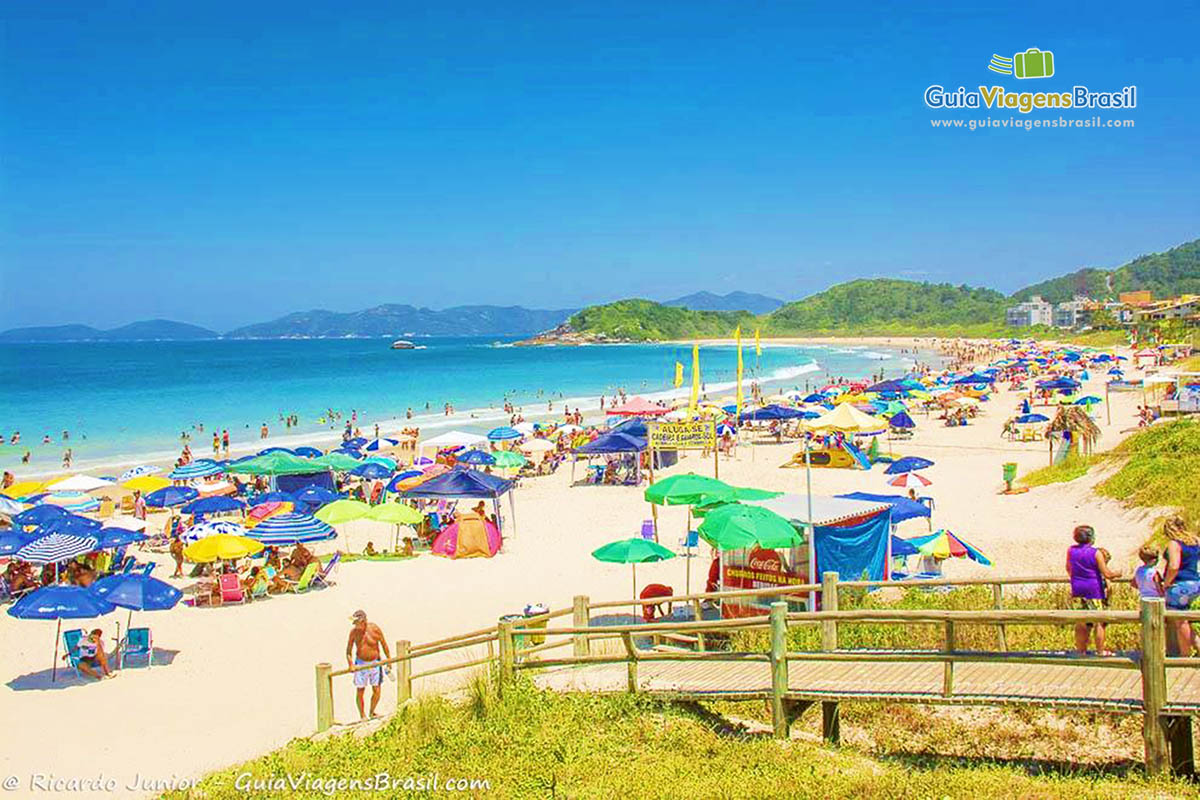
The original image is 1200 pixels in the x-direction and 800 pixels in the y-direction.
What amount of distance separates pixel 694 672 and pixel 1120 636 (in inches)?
148

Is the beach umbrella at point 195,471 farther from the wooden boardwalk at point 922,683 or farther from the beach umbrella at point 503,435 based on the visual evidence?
the wooden boardwalk at point 922,683

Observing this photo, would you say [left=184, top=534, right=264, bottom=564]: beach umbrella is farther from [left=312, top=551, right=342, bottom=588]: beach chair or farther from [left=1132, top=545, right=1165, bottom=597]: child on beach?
[left=1132, top=545, right=1165, bottom=597]: child on beach

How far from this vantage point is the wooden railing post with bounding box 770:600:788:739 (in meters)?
6.51

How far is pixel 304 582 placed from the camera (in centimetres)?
1530

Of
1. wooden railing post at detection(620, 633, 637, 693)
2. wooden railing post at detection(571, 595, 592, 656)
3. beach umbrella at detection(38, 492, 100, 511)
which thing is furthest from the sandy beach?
beach umbrella at detection(38, 492, 100, 511)

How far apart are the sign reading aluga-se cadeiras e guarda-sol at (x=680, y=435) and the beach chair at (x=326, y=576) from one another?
1039 centimetres

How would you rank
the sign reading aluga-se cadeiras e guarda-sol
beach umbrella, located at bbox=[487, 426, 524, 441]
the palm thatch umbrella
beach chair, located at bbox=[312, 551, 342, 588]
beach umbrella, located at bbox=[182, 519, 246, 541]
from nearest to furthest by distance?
beach umbrella, located at bbox=[182, 519, 246, 541] < beach chair, located at bbox=[312, 551, 342, 588] < the palm thatch umbrella < the sign reading aluga-se cadeiras e guarda-sol < beach umbrella, located at bbox=[487, 426, 524, 441]

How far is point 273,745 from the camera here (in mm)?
9023

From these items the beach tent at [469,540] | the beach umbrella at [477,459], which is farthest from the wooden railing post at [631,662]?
the beach umbrella at [477,459]

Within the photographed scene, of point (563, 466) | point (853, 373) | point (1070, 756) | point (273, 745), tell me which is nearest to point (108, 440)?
point (563, 466)

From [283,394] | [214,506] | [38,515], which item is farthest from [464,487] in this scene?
[283,394]

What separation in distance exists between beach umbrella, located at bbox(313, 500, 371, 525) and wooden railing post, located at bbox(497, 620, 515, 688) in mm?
9280

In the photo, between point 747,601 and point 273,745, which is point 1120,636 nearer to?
point 747,601

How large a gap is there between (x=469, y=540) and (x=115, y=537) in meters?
6.16
